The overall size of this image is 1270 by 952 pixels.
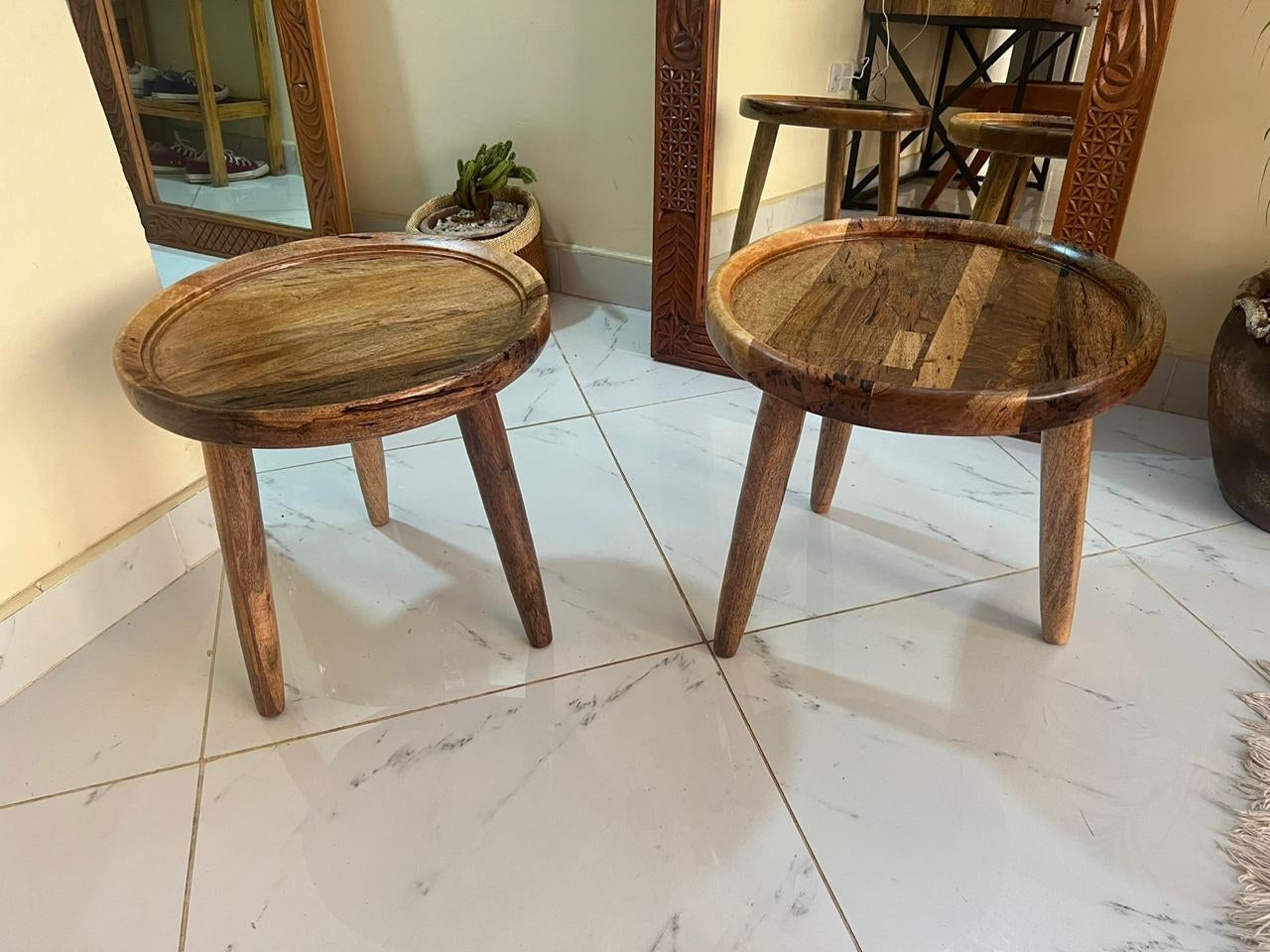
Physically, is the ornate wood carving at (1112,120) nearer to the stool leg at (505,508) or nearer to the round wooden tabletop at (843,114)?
the round wooden tabletop at (843,114)

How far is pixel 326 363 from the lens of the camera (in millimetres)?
775

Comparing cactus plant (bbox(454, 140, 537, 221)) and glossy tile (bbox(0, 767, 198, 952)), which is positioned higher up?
cactus plant (bbox(454, 140, 537, 221))

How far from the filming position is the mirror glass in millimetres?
1225

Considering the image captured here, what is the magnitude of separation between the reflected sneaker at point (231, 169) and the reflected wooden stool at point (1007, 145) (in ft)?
5.36

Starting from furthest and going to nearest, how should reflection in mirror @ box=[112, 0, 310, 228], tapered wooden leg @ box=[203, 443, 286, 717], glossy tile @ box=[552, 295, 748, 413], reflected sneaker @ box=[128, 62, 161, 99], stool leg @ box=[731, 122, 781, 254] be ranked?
reflected sneaker @ box=[128, 62, 161, 99] < reflection in mirror @ box=[112, 0, 310, 228] < glossy tile @ box=[552, 295, 748, 413] < stool leg @ box=[731, 122, 781, 254] < tapered wooden leg @ box=[203, 443, 286, 717]

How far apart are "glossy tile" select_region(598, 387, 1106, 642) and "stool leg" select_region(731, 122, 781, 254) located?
1.05ft

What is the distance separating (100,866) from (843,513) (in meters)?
1.01

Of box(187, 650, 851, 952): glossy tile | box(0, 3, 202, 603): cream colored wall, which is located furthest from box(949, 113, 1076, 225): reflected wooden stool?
box(0, 3, 202, 603): cream colored wall

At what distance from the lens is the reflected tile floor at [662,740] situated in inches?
30.3

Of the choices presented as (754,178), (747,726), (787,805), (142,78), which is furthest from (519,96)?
(787,805)

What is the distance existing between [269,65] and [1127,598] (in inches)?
79.7

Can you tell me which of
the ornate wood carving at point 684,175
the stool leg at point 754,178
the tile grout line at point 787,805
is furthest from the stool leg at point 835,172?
the tile grout line at point 787,805

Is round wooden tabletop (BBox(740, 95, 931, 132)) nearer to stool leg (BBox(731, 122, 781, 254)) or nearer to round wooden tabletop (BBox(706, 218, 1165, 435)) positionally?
stool leg (BBox(731, 122, 781, 254))

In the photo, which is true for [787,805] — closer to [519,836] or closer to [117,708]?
[519,836]
